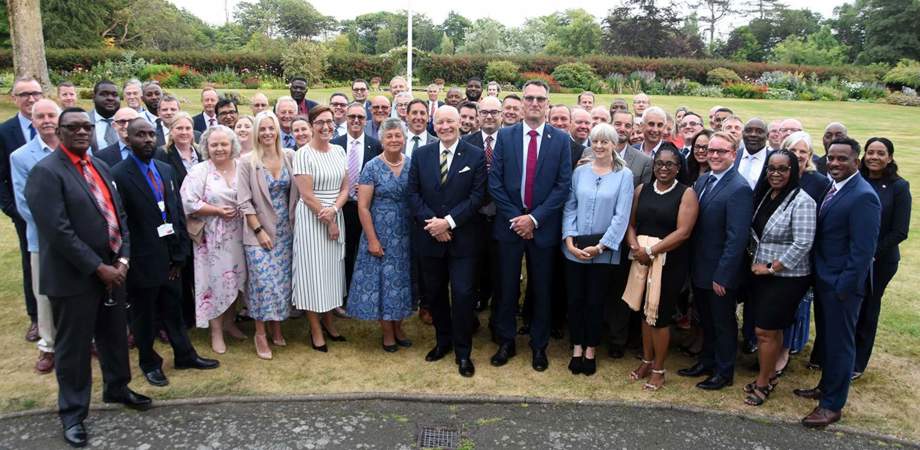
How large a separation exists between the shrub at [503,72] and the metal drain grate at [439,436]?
30.9 metres

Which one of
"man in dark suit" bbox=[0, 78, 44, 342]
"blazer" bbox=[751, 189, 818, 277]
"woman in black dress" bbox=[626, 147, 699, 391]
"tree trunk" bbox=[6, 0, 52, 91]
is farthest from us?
"tree trunk" bbox=[6, 0, 52, 91]

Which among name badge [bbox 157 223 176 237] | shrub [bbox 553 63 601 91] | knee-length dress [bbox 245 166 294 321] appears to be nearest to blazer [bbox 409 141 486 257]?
knee-length dress [bbox 245 166 294 321]

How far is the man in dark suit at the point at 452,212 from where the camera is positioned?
4961mm

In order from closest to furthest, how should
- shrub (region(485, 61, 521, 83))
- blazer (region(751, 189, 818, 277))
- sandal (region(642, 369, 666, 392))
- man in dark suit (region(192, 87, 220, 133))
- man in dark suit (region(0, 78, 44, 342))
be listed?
1. blazer (region(751, 189, 818, 277))
2. sandal (region(642, 369, 666, 392))
3. man in dark suit (region(0, 78, 44, 342))
4. man in dark suit (region(192, 87, 220, 133))
5. shrub (region(485, 61, 521, 83))

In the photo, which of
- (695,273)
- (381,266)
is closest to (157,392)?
(381,266)

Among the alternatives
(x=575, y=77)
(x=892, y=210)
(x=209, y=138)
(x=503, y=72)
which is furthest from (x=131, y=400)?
(x=575, y=77)

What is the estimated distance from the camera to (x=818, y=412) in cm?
437

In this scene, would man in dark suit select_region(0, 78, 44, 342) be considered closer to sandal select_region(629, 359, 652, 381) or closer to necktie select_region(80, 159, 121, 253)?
necktie select_region(80, 159, 121, 253)

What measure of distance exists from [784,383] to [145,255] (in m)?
5.19

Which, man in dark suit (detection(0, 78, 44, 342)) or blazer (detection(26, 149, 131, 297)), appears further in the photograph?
man in dark suit (detection(0, 78, 44, 342))

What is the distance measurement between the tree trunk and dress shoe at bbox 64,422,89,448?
17.7 m

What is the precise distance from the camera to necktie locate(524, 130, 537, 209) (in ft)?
16.5

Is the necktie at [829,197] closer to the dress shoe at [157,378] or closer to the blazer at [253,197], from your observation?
the blazer at [253,197]

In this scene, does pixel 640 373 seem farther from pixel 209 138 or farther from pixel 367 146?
pixel 209 138
